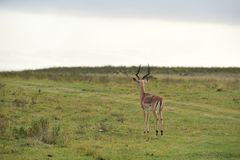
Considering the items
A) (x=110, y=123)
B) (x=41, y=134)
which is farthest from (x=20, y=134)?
(x=110, y=123)

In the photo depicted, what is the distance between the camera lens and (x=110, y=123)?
2227cm

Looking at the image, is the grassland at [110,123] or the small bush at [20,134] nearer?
the grassland at [110,123]

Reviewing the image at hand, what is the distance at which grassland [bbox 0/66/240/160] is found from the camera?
16359 mm

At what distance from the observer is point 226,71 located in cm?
6725

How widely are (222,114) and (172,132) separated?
6715mm

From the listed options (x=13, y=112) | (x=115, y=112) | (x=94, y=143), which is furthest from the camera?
(x=115, y=112)

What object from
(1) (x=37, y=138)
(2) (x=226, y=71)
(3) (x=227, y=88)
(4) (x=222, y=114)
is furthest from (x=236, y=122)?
(2) (x=226, y=71)

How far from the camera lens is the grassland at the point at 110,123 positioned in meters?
16.4

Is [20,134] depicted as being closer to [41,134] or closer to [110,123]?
[41,134]

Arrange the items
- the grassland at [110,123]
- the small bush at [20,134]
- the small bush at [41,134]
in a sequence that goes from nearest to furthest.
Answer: the grassland at [110,123] < the small bush at [41,134] < the small bush at [20,134]

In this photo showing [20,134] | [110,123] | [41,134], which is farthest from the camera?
[110,123]

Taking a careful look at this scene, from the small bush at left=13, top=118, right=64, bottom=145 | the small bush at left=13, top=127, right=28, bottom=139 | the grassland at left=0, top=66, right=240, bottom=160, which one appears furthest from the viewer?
the small bush at left=13, top=127, right=28, bottom=139

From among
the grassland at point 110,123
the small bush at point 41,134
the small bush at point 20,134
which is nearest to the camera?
the grassland at point 110,123

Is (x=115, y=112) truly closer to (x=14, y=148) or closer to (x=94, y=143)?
(x=94, y=143)
